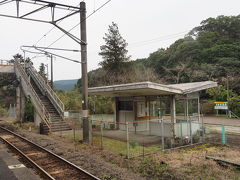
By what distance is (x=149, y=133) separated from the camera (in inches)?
564

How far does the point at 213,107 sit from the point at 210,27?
92.7ft

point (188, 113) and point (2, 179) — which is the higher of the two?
point (188, 113)

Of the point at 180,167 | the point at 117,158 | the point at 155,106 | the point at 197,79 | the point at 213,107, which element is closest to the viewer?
the point at 180,167

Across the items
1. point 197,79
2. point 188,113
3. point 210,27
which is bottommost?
point 188,113

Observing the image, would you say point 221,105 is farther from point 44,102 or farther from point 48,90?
point 44,102

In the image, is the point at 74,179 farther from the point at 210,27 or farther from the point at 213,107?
the point at 210,27

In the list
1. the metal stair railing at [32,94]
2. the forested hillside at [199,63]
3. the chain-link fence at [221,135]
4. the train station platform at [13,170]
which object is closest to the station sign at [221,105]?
the forested hillside at [199,63]

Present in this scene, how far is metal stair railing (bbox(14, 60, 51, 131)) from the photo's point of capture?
1800 centimetres

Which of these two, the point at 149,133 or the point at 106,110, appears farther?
the point at 106,110

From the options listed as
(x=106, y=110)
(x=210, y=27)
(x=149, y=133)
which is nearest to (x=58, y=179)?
(x=149, y=133)

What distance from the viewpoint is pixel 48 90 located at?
2208 centimetres

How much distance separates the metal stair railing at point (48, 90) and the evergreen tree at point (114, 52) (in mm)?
19243

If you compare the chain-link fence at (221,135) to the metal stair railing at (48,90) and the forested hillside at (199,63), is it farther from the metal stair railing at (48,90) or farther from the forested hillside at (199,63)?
the forested hillside at (199,63)

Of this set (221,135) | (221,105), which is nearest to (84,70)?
(221,135)
